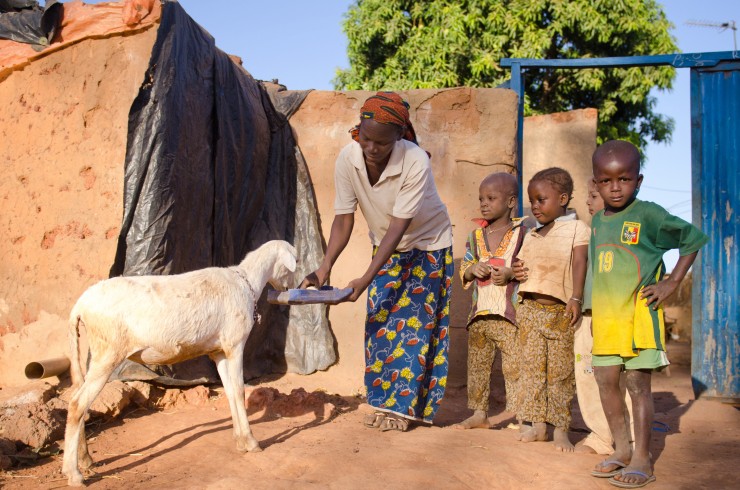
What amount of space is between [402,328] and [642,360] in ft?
4.73

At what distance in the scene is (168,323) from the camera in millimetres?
3613

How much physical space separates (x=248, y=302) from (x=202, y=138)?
1.89 meters

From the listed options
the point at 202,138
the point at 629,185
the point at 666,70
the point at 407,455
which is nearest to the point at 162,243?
the point at 202,138

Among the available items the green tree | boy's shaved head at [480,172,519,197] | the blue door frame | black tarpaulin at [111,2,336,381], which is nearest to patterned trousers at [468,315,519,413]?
boy's shaved head at [480,172,519,197]

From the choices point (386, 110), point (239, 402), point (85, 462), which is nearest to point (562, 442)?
point (239, 402)

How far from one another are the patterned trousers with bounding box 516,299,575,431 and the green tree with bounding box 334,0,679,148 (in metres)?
10.4

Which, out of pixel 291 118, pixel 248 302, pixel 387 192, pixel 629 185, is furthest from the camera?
pixel 291 118

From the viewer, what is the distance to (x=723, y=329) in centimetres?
634

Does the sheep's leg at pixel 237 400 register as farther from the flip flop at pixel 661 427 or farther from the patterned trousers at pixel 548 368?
the flip flop at pixel 661 427

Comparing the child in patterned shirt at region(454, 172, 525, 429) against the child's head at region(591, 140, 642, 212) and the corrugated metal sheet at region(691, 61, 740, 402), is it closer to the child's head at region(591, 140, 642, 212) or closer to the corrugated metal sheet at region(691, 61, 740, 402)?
the child's head at region(591, 140, 642, 212)

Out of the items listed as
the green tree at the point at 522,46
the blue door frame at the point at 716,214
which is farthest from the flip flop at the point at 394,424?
the green tree at the point at 522,46

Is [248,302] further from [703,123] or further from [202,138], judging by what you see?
[703,123]

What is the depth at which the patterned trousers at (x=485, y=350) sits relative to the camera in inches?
184

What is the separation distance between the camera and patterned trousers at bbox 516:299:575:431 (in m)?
4.42
